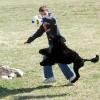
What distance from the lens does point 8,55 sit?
15742mm

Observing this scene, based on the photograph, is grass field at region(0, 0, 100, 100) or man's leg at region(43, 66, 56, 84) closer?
grass field at region(0, 0, 100, 100)

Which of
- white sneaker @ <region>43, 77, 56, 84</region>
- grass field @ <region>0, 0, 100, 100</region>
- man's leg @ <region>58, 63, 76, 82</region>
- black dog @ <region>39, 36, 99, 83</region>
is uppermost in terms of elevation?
black dog @ <region>39, 36, 99, 83</region>

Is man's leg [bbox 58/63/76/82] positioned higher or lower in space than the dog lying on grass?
higher

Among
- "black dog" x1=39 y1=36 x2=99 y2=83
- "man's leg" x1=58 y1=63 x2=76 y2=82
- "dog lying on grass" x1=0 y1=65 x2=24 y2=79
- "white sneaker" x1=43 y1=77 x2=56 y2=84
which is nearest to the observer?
"black dog" x1=39 y1=36 x2=99 y2=83

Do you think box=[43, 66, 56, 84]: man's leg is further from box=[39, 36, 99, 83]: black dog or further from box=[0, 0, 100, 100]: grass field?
box=[39, 36, 99, 83]: black dog

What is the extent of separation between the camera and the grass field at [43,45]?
1044cm

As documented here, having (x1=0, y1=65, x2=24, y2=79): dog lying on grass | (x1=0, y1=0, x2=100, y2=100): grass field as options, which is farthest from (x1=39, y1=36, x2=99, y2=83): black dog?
(x1=0, y1=65, x2=24, y2=79): dog lying on grass

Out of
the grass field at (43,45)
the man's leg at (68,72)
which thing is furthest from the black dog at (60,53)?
the grass field at (43,45)

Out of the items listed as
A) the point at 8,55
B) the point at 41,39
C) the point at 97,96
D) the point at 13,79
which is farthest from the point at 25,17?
the point at 97,96

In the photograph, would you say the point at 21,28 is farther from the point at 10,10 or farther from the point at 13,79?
the point at 13,79

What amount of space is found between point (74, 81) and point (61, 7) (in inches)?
867

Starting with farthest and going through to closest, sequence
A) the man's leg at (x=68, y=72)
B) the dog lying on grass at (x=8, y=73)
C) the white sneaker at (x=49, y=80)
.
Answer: the dog lying on grass at (x=8, y=73) → the white sneaker at (x=49, y=80) → the man's leg at (x=68, y=72)

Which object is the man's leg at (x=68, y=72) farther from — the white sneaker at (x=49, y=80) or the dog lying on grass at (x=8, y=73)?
the dog lying on grass at (x=8, y=73)

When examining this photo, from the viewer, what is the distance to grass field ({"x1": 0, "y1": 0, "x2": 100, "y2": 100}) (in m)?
10.4
